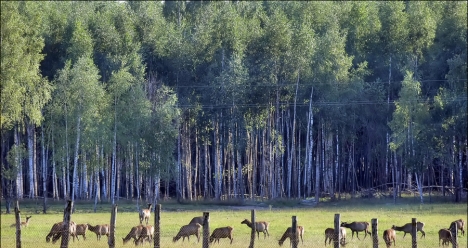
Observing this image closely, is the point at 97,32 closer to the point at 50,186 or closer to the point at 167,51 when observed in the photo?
the point at 167,51

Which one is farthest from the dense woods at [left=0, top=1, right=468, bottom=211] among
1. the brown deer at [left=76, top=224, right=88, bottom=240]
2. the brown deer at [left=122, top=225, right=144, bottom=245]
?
the brown deer at [left=122, top=225, right=144, bottom=245]

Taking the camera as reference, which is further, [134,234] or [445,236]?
[134,234]

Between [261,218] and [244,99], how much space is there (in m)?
19.6

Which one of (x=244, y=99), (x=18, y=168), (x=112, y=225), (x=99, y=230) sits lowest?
(x=99, y=230)

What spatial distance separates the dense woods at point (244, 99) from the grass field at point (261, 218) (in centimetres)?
348

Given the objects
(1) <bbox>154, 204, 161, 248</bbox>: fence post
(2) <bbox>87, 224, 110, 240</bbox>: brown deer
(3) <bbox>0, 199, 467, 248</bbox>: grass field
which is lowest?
(3) <bbox>0, 199, 467, 248</bbox>: grass field

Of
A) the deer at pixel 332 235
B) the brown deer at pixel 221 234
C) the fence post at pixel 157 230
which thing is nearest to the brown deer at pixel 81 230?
the brown deer at pixel 221 234

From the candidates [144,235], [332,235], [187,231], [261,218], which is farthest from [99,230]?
[261,218]

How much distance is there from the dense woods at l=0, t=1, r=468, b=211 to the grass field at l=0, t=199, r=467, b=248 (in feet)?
11.4

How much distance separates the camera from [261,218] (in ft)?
142

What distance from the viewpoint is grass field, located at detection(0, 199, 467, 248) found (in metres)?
29.9

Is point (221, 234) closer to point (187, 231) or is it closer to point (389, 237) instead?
point (187, 231)

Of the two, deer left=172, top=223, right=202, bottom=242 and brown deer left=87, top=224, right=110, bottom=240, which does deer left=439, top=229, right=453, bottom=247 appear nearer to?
deer left=172, top=223, right=202, bottom=242

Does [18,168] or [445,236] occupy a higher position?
[18,168]
